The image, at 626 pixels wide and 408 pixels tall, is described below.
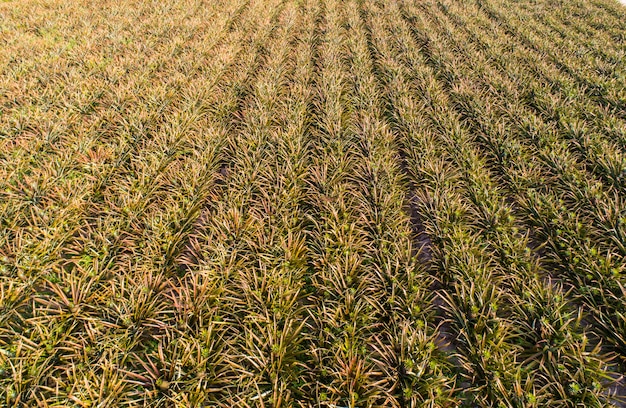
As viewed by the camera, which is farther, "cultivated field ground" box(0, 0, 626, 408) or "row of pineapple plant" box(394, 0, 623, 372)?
"row of pineapple plant" box(394, 0, 623, 372)

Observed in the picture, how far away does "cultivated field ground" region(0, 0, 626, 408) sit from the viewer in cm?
259

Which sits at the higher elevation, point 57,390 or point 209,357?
point 57,390

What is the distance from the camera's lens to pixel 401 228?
3.81m

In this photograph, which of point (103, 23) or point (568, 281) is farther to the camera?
point (103, 23)

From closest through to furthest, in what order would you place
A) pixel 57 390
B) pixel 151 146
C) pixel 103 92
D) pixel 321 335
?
1. pixel 57 390
2. pixel 321 335
3. pixel 151 146
4. pixel 103 92

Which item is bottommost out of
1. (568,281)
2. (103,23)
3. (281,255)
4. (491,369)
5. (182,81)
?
(568,281)

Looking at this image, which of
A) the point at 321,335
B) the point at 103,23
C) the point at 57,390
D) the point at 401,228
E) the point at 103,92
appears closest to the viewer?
the point at 57,390

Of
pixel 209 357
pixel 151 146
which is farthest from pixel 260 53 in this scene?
pixel 209 357

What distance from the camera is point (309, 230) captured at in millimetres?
3908

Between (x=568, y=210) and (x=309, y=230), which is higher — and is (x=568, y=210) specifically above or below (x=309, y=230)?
below

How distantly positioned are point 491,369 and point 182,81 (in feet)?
21.9

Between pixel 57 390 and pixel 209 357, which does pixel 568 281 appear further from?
pixel 57 390

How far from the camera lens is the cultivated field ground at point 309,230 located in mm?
2592

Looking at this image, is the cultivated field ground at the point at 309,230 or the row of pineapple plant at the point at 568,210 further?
the row of pineapple plant at the point at 568,210
